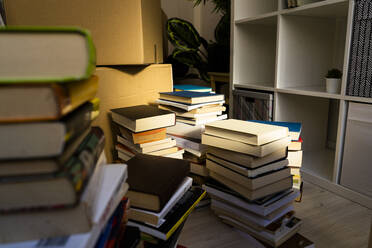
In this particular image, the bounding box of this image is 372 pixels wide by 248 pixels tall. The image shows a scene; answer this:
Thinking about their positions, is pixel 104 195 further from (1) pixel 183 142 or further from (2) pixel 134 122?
(1) pixel 183 142

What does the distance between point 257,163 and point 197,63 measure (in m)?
1.25

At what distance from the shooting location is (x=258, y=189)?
0.74 meters

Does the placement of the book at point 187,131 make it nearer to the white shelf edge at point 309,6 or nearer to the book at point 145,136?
the book at point 145,136

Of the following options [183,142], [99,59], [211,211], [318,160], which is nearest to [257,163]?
[211,211]

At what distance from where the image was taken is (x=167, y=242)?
0.61 meters

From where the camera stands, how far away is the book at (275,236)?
71cm

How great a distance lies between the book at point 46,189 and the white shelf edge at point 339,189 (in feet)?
3.23

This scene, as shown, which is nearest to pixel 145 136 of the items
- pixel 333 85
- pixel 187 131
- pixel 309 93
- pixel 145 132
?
pixel 145 132

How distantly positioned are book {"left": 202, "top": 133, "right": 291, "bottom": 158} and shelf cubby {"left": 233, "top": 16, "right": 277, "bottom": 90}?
806mm

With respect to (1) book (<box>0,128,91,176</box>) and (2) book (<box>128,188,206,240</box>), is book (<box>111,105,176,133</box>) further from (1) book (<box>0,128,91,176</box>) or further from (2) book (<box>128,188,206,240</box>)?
(1) book (<box>0,128,91,176</box>)

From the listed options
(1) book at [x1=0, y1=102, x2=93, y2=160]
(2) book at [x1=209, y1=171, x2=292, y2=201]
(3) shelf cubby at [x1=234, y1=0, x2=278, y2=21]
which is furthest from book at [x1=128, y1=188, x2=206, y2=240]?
(3) shelf cubby at [x1=234, y1=0, x2=278, y2=21]

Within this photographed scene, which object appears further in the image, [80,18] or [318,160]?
[318,160]

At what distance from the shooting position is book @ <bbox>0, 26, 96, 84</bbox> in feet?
Answer: 1.10

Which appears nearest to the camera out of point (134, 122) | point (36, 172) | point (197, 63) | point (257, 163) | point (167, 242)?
point (36, 172)
